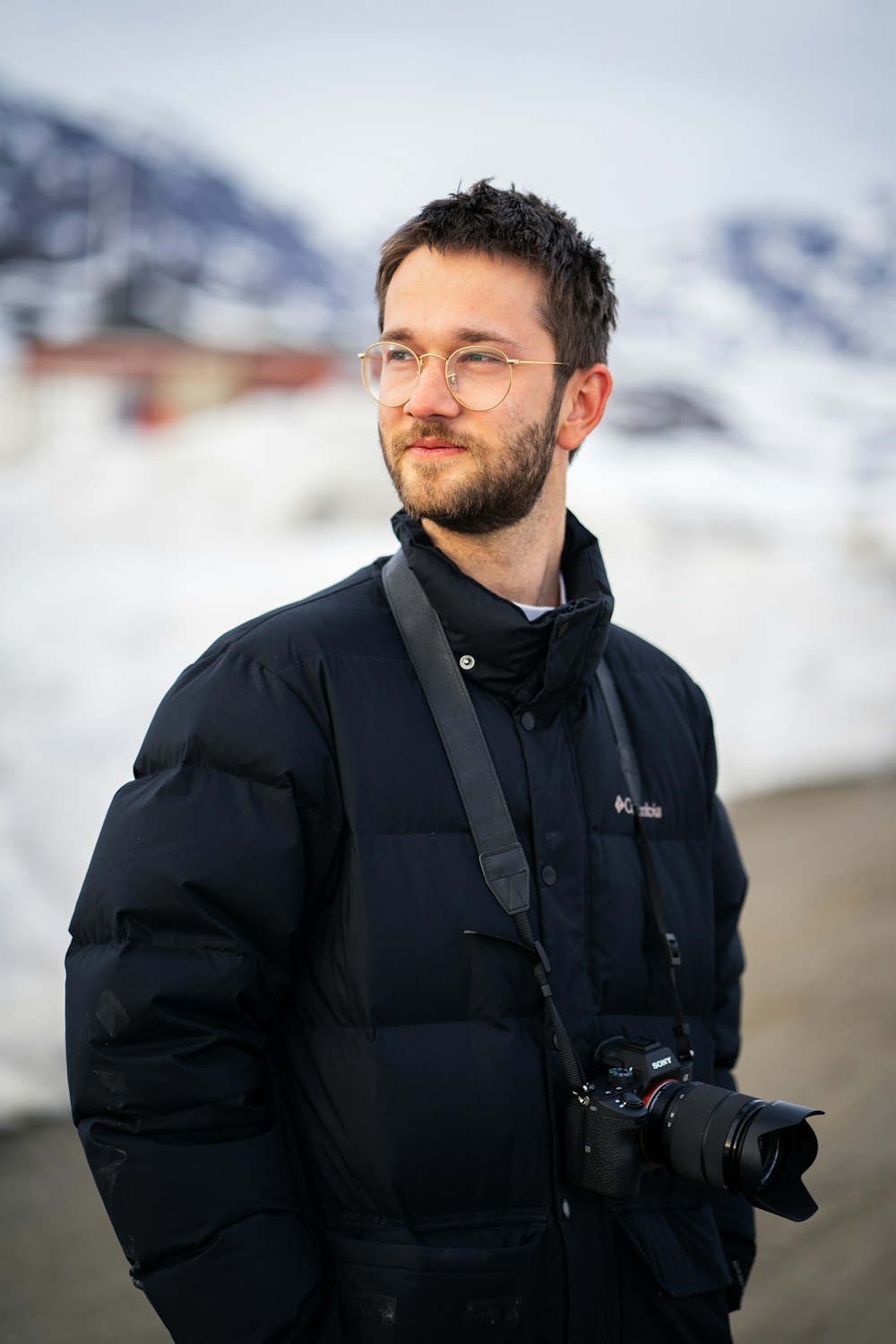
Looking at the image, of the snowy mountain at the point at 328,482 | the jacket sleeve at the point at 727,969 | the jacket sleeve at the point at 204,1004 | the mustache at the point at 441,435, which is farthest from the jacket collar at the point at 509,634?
the snowy mountain at the point at 328,482

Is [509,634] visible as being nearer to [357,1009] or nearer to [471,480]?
[471,480]

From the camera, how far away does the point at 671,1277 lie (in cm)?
128

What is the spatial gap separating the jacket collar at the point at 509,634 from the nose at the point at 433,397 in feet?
0.48

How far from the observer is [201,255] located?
6.93m

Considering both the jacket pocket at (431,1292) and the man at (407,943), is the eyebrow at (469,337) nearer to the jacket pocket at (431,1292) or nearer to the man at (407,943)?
the man at (407,943)

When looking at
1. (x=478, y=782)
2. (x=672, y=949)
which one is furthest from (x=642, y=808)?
(x=478, y=782)

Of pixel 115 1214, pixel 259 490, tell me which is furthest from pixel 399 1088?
pixel 259 490

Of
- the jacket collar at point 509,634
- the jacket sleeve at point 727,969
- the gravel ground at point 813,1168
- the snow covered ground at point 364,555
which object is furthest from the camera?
the snow covered ground at point 364,555

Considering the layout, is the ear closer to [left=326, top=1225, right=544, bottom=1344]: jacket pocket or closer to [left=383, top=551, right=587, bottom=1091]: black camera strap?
[left=383, top=551, right=587, bottom=1091]: black camera strap

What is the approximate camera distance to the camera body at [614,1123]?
1197mm

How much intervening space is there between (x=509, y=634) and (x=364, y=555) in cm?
469

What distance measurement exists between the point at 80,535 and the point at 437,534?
4.68 meters

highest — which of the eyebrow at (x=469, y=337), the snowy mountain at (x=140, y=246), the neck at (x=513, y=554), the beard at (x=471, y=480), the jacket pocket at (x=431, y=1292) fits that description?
the snowy mountain at (x=140, y=246)

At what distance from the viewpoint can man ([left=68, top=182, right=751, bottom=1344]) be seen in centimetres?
109
